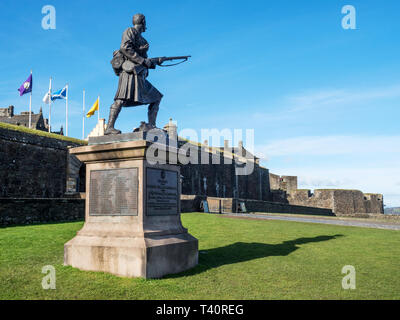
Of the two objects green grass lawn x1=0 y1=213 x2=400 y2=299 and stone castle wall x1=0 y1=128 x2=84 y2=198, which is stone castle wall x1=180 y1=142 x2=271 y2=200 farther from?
green grass lawn x1=0 y1=213 x2=400 y2=299

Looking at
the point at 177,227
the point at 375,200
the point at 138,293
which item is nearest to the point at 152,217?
the point at 177,227

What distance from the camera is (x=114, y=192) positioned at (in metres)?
5.35

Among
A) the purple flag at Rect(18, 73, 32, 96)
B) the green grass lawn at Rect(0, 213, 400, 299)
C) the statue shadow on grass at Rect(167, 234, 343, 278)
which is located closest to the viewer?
the green grass lawn at Rect(0, 213, 400, 299)

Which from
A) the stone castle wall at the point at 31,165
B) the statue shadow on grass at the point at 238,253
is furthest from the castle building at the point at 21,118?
the statue shadow on grass at the point at 238,253

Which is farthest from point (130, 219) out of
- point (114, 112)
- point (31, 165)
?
point (31, 165)

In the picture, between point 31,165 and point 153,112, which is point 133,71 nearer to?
point 153,112

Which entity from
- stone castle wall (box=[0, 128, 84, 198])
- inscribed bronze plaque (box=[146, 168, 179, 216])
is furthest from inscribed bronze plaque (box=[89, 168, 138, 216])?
stone castle wall (box=[0, 128, 84, 198])

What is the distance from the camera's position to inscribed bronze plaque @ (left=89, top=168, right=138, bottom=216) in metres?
5.16

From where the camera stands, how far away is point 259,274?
4930 millimetres

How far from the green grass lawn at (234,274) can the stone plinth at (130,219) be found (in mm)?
216

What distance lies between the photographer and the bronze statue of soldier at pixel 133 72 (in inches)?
230

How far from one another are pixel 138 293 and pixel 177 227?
1754 mm

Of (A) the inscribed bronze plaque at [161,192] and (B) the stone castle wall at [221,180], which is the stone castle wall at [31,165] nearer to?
(B) the stone castle wall at [221,180]
